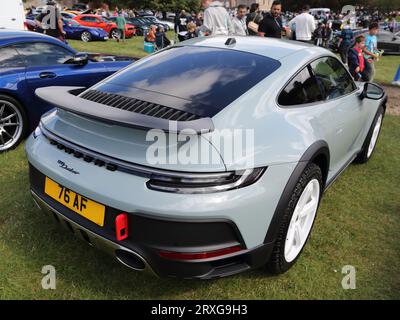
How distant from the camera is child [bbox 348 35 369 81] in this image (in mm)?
7055

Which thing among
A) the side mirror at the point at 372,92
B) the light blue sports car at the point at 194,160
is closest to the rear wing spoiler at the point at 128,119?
the light blue sports car at the point at 194,160

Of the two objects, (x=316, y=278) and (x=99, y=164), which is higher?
(x=99, y=164)

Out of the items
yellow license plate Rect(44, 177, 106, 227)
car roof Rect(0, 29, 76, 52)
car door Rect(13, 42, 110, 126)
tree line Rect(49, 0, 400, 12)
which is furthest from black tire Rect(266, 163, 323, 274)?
tree line Rect(49, 0, 400, 12)

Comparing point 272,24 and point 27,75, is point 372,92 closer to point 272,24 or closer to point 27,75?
point 27,75

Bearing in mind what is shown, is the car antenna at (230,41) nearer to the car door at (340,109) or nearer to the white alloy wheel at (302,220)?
the car door at (340,109)

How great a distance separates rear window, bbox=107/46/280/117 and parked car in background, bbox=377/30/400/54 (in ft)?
62.3

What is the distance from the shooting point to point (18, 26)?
32.8 feet

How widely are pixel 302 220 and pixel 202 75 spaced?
1.23m

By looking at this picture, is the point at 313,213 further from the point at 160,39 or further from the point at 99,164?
the point at 160,39

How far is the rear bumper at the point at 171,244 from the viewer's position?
182cm

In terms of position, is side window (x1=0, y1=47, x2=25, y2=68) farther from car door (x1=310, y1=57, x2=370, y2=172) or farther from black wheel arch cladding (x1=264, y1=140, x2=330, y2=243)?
black wheel arch cladding (x1=264, y1=140, x2=330, y2=243)

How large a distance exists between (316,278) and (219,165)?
1.25 metres

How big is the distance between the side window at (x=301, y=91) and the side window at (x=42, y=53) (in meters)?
3.33
